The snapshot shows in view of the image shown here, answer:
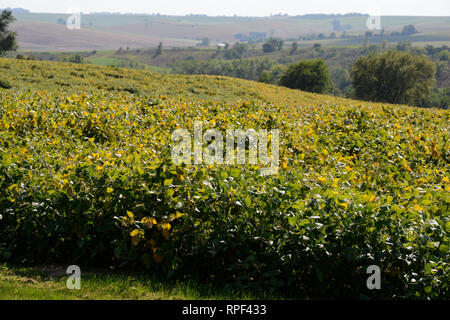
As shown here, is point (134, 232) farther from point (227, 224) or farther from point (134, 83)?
point (134, 83)

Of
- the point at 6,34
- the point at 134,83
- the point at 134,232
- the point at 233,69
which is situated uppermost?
the point at 233,69

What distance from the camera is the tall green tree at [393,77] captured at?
62.2m

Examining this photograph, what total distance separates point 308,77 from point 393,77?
13.0m

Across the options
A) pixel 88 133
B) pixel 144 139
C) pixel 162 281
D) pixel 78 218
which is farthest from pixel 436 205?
pixel 88 133

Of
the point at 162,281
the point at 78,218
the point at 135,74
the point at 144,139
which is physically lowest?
the point at 162,281

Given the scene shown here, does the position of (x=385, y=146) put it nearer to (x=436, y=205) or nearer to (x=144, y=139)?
(x=436, y=205)

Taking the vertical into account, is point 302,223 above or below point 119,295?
above

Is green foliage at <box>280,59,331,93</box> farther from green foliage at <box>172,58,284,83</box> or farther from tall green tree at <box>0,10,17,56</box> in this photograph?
green foliage at <box>172,58,284,83</box>

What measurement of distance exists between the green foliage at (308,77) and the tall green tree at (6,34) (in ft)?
149

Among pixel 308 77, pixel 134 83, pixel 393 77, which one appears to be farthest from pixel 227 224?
pixel 308 77

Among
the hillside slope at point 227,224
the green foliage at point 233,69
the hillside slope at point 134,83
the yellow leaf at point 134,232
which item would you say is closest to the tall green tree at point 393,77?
the hillside slope at point 134,83

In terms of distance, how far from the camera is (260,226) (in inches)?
226

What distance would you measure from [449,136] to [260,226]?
1003 centimetres

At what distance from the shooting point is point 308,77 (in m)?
67.9
